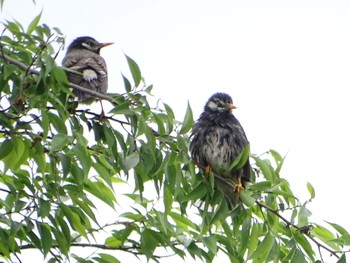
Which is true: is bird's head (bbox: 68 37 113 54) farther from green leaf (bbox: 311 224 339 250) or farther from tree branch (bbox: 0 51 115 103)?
tree branch (bbox: 0 51 115 103)

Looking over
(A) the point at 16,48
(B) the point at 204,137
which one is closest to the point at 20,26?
(A) the point at 16,48

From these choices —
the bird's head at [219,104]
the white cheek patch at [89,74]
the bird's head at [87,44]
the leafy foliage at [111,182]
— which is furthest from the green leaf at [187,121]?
the bird's head at [87,44]

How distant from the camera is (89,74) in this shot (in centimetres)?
695

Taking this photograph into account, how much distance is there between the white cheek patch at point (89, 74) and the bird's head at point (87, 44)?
170cm

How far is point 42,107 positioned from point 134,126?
509 millimetres

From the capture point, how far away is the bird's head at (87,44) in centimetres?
880

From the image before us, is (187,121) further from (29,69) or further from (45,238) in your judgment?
(45,238)

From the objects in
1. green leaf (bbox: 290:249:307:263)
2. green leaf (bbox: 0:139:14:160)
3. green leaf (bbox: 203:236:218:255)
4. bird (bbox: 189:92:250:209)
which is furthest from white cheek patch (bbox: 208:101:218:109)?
green leaf (bbox: 0:139:14:160)

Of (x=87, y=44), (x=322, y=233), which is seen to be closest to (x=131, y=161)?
(x=322, y=233)

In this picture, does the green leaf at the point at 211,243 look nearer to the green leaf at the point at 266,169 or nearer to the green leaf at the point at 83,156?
the green leaf at the point at 266,169

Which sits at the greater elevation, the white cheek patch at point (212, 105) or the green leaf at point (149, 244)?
the white cheek patch at point (212, 105)

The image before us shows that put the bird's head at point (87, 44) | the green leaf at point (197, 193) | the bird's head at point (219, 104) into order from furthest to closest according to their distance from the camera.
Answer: the bird's head at point (87, 44) < the bird's head at point (219, 104) < the green leaf at point (197, 193)

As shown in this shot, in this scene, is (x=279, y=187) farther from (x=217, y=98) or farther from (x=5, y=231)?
(x=217, y=98)

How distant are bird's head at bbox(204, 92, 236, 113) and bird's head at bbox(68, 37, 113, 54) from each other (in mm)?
1514
